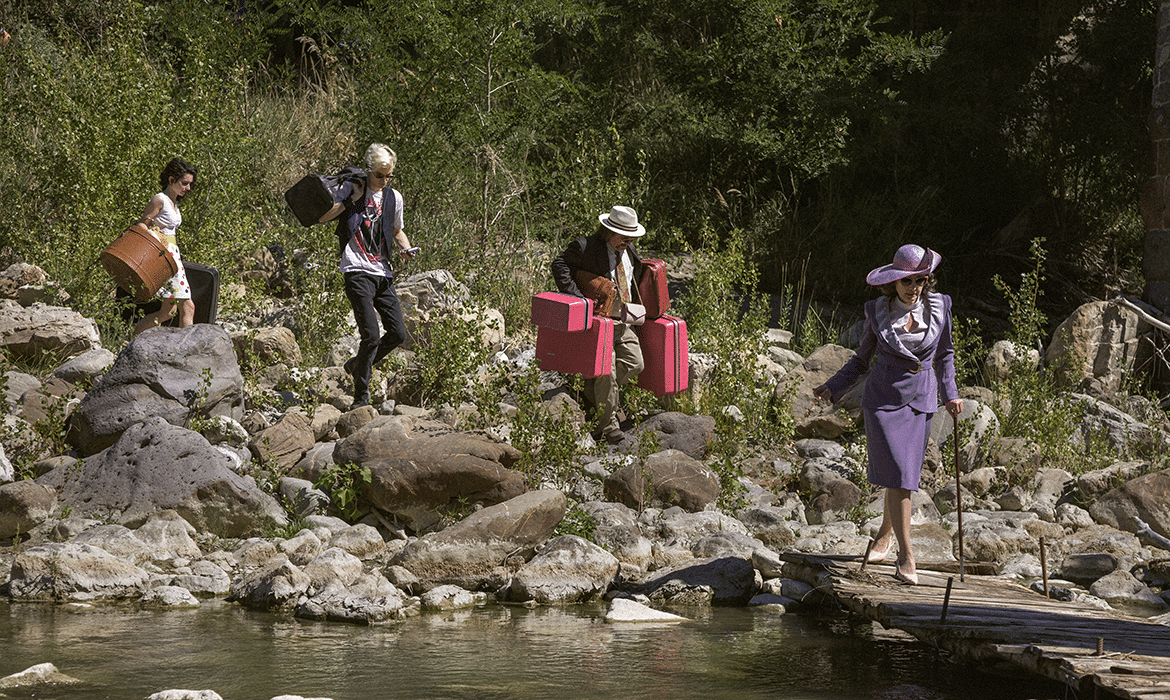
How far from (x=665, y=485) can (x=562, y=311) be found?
130 cm

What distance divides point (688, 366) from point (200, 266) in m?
3.61

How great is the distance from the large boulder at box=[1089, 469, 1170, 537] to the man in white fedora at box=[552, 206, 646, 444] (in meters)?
3.20

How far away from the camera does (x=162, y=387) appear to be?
7.54 m

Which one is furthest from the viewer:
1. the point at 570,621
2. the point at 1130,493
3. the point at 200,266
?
the point at 200,266

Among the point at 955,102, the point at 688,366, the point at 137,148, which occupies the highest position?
the point at 955,102

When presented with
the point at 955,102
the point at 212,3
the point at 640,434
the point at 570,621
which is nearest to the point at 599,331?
the point at 640,434

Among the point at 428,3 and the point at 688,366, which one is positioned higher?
the point at 428,3

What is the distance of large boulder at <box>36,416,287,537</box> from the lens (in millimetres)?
6793

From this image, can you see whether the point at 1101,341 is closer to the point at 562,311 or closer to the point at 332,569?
the point at 562,311

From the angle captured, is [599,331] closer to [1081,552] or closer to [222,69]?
[1081,552]

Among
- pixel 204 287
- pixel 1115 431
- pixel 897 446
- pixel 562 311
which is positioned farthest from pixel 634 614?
pixel 1115 431

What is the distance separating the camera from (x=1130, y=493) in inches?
309

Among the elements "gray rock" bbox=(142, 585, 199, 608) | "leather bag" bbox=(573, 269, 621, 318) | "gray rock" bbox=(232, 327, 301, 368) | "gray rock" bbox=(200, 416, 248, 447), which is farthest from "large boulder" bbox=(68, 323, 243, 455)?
"leather bag" bbox=(573, 269, 621, 318)

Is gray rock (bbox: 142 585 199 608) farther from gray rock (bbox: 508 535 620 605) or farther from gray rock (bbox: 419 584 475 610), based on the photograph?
gray rock (bbox: 508 535 620 605)
